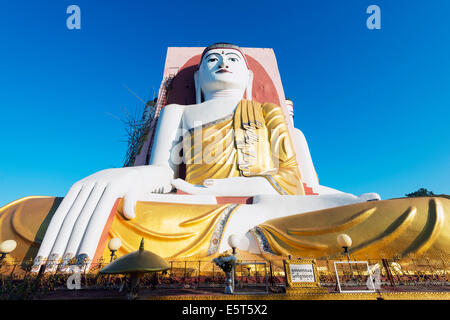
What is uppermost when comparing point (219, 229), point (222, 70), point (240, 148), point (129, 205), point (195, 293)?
point (222, 70)

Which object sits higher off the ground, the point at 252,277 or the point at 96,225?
the point at 96,225

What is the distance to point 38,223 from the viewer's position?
8.86 feet

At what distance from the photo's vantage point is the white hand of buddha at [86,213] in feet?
7.41

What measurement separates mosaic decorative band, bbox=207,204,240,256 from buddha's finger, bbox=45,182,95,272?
1441mm

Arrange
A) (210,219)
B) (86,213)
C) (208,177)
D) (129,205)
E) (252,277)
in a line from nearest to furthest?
(252,277) < (86,213) < (129,205) < (210,219) < (208,177)

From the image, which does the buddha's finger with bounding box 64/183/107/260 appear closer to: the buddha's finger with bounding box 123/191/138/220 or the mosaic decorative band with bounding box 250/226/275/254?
the buddha's finger with bounding box 123/191/138/220

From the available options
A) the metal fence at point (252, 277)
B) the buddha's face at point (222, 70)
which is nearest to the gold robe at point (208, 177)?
the metal fence at point (252, 277)

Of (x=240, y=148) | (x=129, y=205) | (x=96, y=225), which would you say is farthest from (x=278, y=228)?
(x=240, y=148)

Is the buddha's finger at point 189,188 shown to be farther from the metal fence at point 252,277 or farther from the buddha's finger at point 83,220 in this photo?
the metal fence at point 252,277

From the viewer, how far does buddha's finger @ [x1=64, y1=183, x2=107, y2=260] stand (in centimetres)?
227

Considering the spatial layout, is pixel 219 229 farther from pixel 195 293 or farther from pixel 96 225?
pixel 96 225

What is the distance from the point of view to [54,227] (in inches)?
95.4

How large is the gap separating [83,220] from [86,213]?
0.08m

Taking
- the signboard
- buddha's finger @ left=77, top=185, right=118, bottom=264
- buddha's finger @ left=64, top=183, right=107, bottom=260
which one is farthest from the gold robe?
the signboard
